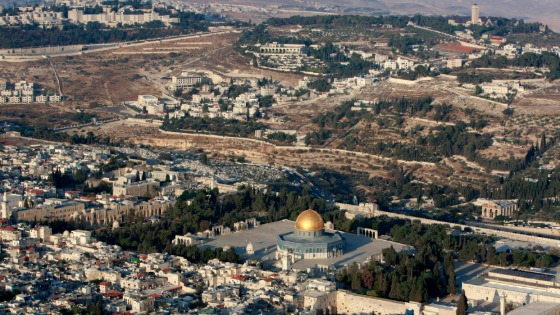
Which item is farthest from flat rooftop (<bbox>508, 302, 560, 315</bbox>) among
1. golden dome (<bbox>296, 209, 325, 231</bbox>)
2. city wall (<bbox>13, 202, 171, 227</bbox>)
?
city wall (<bbox>13, 202, 171, 227</bbox>)

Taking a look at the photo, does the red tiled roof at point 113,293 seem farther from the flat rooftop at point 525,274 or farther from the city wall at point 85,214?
the flat rooftop at point 525,274

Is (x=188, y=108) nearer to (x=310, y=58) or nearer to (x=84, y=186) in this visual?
(x=310, y=58)

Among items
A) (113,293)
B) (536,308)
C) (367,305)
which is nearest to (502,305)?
(536,308)

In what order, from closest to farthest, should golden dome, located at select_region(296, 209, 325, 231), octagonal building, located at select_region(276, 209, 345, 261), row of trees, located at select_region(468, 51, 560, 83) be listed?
octagonal building, located at select_region(276, 209, 345, 261)
golden dome, located at select_region(296, 209, 325, 231)
row of trees, located at select_region(468, 51, 560, 83)

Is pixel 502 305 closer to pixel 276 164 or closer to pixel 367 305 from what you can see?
pixel 367 305

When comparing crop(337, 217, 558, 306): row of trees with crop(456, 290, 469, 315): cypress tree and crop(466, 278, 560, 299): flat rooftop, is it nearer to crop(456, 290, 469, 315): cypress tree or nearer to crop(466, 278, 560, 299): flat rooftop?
crop(466, 278, 560, 299): flat rooftop

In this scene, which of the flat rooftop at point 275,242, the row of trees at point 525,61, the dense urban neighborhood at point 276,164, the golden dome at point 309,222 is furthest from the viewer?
the row of trees at point 525,61

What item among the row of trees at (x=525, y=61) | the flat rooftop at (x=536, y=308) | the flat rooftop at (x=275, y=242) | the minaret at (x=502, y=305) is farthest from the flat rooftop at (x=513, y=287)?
the row of trees at (x=525, y=61)

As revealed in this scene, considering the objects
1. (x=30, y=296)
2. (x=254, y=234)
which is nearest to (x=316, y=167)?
(x=254, y=234)
